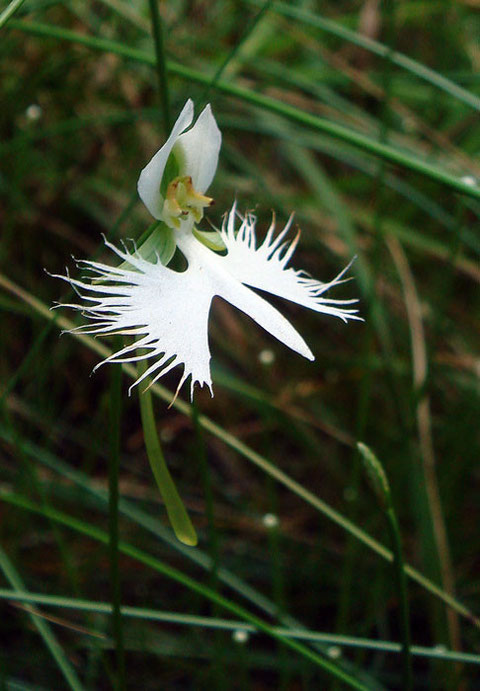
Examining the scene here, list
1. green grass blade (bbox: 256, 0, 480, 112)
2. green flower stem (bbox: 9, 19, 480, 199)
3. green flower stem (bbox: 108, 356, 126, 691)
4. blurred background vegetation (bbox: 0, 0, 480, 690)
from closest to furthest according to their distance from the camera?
green flower stem (bbox: 108, 356, 126, 691) → green flower stem (bbox: 9, 19, 480, 199) → green grass blade (bbox: 256, 0, 480, 112) → blurred background vegetation (bbox: 0, 0, 480, 690)

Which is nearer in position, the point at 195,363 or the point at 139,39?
the point at 195,363

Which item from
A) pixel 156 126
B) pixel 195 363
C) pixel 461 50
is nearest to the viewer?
pixel 195 363

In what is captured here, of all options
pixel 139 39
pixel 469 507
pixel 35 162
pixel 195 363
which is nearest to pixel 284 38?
pixel 139 39

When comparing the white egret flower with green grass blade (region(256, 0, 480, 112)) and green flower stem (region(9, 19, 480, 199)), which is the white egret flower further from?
green grass blade (region(256, 0, 480, 112))

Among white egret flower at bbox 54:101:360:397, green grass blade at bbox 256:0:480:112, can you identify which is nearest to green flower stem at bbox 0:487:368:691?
white egret flower at bbox 54:101:360:397

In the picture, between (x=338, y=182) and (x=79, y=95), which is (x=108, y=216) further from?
(x=338, y=182)

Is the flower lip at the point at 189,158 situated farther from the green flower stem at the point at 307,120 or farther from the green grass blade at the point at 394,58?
the green grass blade at the point at 394,58

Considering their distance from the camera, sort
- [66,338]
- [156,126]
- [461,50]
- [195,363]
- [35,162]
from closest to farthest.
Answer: [195,363]
[66,338]
[35,162]
[156,126]
[461,50]

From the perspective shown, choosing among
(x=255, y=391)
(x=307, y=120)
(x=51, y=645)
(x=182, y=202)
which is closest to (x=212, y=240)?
(x=182, y=202)

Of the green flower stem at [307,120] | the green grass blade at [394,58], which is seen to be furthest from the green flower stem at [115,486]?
the green grass blade at [394,58]
